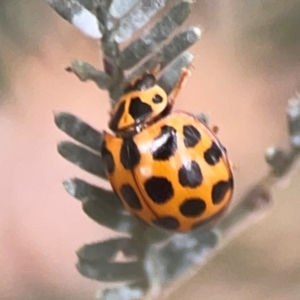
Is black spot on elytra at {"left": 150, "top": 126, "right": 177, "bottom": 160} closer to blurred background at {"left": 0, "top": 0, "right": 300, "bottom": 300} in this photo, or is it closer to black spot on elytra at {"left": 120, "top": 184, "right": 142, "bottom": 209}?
black spot on elytra at {"left": 120, "top": 184, "right": 142, "bottom": 209}

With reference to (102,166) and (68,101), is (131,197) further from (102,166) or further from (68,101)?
(68,101)

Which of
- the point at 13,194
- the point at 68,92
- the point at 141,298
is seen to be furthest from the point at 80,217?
the point at 141,298

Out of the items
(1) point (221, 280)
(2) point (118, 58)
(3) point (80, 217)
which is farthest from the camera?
(3) point (80, 217)

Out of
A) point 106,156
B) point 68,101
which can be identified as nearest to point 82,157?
point 106,156

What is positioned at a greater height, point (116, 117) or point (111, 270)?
point (116, 117)

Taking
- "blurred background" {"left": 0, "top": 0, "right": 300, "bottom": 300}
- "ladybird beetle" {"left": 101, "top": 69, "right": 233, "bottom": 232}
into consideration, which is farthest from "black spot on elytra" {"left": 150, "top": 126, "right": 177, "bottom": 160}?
"blurred background" {"left": 0, "top": 0, "right": 300, "bottom": 300}

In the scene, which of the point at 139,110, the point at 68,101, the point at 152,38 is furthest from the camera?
the point at 68,101

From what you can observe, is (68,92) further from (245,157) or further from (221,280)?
(221,280)
